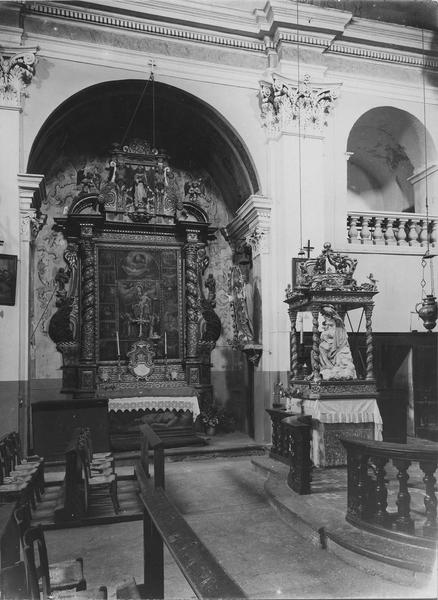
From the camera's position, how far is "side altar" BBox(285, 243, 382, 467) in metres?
6.66

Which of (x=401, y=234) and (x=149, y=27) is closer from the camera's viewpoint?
(x=149, y=27)

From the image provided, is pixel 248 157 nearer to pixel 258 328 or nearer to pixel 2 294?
pixel 258 328

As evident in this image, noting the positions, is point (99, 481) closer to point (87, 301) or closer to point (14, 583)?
point (14, 583)

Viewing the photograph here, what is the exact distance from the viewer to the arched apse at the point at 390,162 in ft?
34.7

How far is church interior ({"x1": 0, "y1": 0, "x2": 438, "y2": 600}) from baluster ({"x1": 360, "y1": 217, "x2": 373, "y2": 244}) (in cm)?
4

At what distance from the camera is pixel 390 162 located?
474 inches

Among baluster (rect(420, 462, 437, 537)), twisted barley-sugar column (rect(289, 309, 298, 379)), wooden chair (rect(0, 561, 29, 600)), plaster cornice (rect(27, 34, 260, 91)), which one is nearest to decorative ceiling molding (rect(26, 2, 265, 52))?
plaster cornice (rect(27, 34, 260, 91))

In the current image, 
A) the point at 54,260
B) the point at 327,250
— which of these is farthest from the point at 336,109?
the point at 54,260

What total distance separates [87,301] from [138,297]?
921mm

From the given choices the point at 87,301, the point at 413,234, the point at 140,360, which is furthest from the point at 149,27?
the point at 413,234

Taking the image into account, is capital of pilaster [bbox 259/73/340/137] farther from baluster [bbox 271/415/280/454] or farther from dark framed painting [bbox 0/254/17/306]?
baluster [bbox 271/415/280/454]

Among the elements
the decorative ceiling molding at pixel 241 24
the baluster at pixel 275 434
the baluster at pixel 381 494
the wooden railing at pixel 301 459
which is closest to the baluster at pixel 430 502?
the baluster at pixel 381 494

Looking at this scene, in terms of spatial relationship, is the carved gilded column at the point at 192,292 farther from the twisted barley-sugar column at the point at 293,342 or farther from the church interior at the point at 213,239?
the twisted barley-sugar column at the point at 293,342

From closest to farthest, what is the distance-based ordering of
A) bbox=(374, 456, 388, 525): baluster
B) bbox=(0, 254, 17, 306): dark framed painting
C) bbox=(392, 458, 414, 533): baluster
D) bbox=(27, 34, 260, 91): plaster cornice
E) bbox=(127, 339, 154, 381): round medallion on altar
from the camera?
1. bbox=(392, 458, 414, 533): baluster
2. bbox=(374, 456, 388, 525): baluster
3. bbox=(0, 254, 17, 306): dark framed painting
4. bbox=(27, 34, 260, 91): plaster cornice
5. bbox=(127, 339, 154, 381): round medallion on altar
